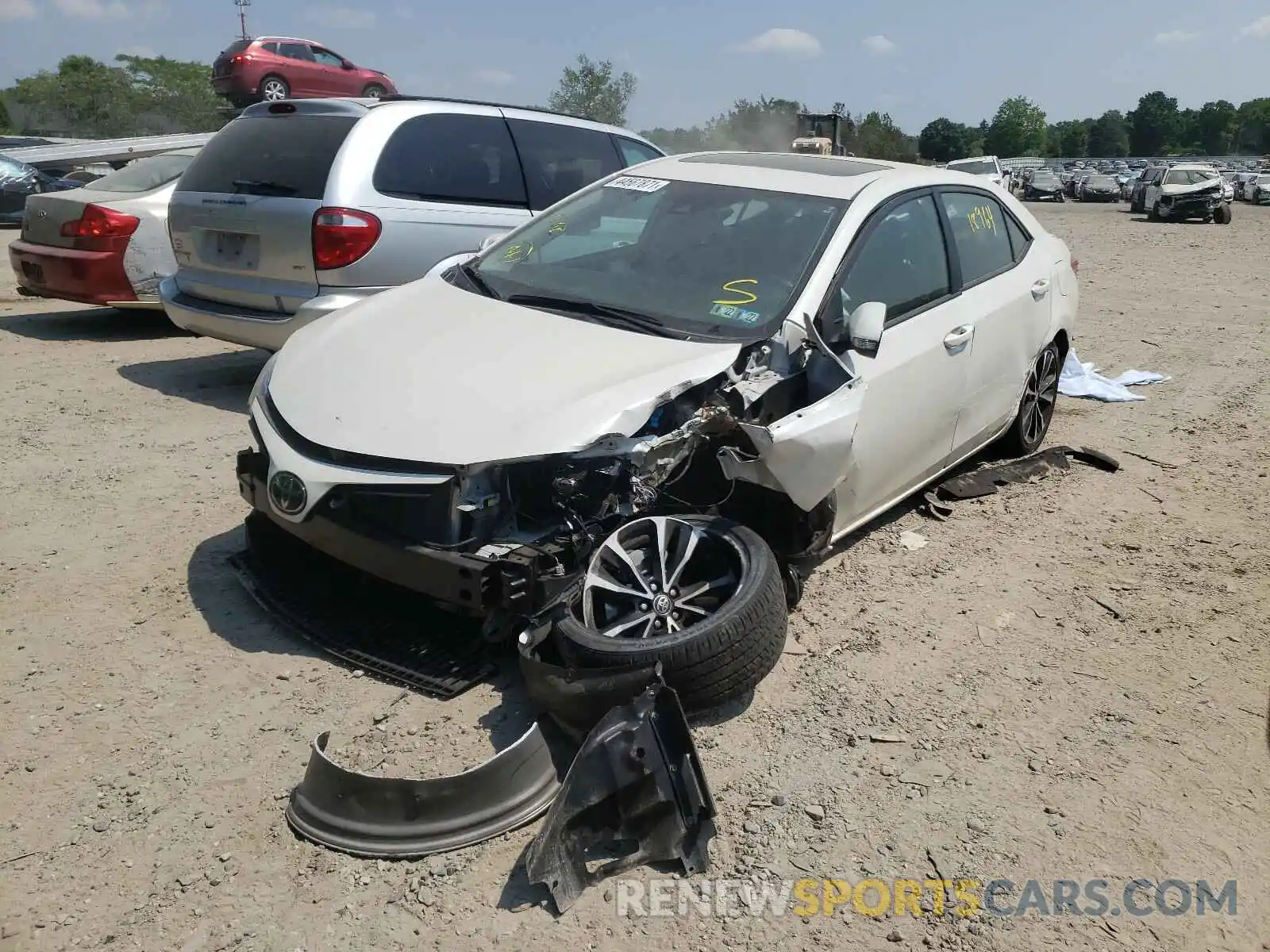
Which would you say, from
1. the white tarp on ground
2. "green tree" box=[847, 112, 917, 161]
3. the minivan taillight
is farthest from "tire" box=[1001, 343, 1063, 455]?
"green tree" box=[847, 112, 917, 161]

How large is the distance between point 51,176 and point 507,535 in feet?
63.9

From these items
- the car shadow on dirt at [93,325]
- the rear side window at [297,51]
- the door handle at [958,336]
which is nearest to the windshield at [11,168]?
the rear side window at [297,51]

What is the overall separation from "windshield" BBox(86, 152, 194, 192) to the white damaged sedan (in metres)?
5.72

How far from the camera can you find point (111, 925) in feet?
8.21

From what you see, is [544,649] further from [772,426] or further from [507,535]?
[772,426]

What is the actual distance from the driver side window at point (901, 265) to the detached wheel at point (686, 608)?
1.22 m

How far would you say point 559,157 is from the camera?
7379 mm

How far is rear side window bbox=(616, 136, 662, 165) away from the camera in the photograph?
7.79m

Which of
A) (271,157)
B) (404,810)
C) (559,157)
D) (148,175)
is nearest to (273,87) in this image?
(148,175)

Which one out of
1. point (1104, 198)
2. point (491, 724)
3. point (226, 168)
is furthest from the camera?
point (1104, 198)

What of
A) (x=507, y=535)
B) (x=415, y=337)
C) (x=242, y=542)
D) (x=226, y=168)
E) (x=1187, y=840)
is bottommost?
(x=1187, y=840)

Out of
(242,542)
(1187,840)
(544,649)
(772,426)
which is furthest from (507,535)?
(1187,840)

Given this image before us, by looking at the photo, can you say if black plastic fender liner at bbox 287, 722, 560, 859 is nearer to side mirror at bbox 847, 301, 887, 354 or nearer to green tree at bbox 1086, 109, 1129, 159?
side mirror at bbox 847, 301, 887, 354

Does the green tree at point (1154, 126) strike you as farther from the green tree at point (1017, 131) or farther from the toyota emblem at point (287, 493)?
the toyota emblem at point (287, 493)
